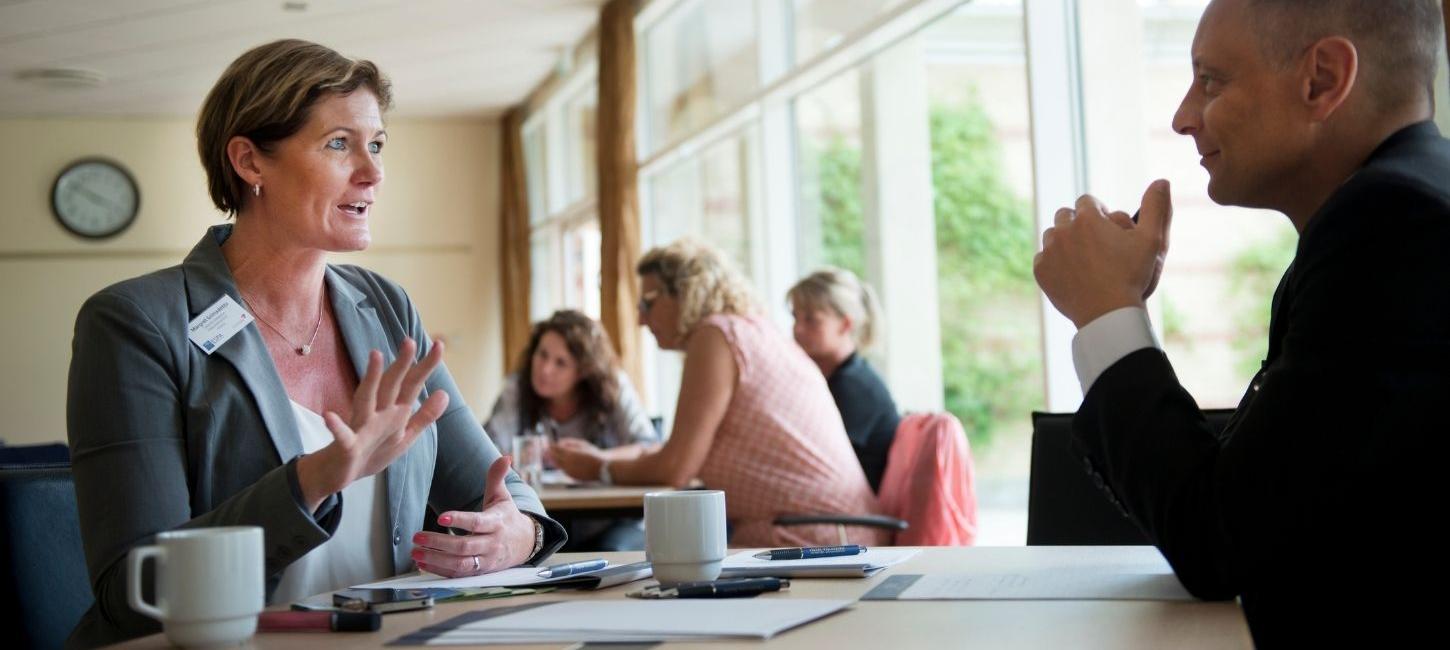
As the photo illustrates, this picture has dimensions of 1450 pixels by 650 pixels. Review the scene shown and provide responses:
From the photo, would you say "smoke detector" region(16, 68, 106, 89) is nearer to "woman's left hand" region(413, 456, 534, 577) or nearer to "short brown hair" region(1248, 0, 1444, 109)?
"woman's left hand" region(413, 456, 534, 577)

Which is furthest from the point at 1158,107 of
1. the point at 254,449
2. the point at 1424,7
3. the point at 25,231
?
the point at 25,231

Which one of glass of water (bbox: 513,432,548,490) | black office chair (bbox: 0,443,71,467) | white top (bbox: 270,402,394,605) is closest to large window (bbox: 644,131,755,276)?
glass of water (bbox: 513,432,548,490)

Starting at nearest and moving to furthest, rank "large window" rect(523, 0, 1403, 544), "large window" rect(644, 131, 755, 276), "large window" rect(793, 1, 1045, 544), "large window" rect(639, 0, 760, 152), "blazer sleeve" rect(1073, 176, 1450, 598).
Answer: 1. "blazer sleeve" rect(1073, 176, 1450, 598)
2. "large window" rect(523, 0, 1403, 544)
3. "large window" rect(793, 1, 1045, 544)
4. "large window" rect(639, 0, 760, 152)
5. "large window" rect(644, 131, 755, 276)

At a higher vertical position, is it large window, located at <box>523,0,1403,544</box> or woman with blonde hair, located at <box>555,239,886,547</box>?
large window, located at <box>523,0,1403,544</box>

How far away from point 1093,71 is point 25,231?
9179 millimetres

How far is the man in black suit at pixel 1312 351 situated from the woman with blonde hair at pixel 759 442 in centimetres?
210

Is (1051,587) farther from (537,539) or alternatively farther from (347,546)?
(347,546)

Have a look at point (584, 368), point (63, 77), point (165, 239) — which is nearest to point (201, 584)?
point (584, 368)

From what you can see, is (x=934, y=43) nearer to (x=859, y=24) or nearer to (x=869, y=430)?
(x=859, y=24)

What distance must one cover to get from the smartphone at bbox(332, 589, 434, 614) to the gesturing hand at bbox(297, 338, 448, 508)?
0.36 feet

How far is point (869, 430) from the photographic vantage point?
3990 mm

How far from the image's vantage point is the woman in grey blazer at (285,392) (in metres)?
1.42

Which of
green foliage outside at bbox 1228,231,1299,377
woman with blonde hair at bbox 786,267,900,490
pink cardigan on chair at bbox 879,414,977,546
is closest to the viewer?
pink cardigan on chair at bbox 879,414,977,546

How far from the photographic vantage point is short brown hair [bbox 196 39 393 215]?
1.87 m
